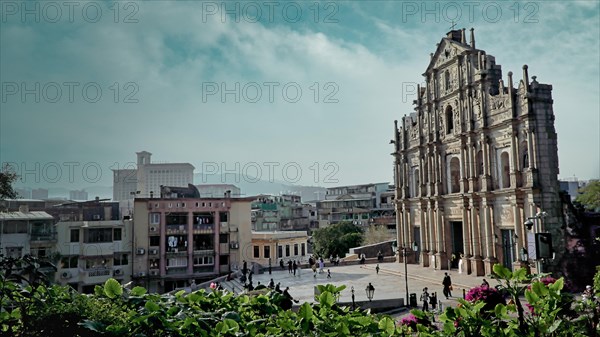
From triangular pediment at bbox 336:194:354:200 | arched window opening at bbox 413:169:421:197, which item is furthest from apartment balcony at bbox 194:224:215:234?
triangular pediment at bbox 336:194:354:200

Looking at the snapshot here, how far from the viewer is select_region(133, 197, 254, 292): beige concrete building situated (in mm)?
43062

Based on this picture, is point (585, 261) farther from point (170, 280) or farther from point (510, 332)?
point (170, 280)

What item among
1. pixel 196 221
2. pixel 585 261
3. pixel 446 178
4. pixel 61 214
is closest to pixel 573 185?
pixel 446 178

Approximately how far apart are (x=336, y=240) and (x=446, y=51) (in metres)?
27.3

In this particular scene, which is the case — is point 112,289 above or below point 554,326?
above

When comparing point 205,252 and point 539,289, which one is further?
point 205,252

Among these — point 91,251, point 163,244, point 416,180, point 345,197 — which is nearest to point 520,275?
point 416,180

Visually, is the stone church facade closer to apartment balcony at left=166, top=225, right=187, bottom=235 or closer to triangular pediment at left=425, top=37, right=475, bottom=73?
triangular pediment at left=425, top=37, right=475, bottom=73

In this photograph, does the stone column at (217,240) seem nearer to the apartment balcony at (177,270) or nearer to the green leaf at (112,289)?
the apartment balcony at (177,270)

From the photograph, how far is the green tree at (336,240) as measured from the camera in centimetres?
5503

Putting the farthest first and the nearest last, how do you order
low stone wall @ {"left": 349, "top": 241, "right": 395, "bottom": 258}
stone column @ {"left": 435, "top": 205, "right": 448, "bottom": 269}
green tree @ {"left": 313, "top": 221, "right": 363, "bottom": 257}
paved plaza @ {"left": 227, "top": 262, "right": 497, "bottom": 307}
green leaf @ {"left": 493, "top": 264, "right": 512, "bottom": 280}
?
green tree @ {"left": 313, "top": 221, "right": 363, "bottom": 257} → low stone wall @ {"left": 349, "top": 241, "right": 395, "bottom": 258} → stone column @ {"left": 435, "top": 205, "right": 448, "bottom": 269} → paved plaza @ {"left": 227, "top": 262, "right": 497, "bottom": 307} → green leaf @ {"left": 493, "top": 264, "right": 512, "bottom": 280}

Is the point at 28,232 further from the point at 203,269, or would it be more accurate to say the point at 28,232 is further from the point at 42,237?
the point at 203,269

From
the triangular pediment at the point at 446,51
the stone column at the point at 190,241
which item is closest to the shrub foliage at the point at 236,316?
the triangular pediment at the point at 446,51

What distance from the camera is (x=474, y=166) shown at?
106 ft
